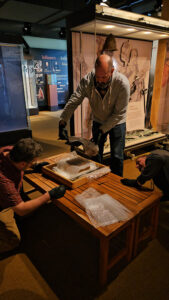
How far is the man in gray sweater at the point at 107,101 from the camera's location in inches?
83.5

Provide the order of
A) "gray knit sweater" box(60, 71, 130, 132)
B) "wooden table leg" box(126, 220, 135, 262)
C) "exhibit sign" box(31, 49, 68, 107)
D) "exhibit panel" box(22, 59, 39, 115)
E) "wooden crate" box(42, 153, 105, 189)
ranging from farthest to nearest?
1. "exhibit sign" box(31, 49, 68, 107)
2. "exhibit panel" box(22, 59, 39, 115)
3. "gray knit sweater" box(60, 71, 130, 132)
4. "wooden crate" box(42, 153, 105, 189)
5. "wooden table leg" box(126, 220, 135, 262)

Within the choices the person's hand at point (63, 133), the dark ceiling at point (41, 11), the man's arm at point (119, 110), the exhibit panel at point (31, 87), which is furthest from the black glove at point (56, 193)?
the exhibit panel at point (31, 87)

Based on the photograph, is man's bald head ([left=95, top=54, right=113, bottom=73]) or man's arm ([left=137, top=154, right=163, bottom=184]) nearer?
man's arm ([left=137, top=154, right=163, bottom=184])

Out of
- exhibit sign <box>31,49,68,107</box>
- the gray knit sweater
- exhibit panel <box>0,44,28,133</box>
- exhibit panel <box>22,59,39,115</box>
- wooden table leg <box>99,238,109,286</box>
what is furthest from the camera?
exhibit sign <box>31,49,68,107</box>

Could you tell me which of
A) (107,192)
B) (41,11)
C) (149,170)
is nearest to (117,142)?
(149,170)

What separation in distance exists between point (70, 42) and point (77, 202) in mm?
2226

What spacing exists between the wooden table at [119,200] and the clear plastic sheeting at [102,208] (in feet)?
0.11

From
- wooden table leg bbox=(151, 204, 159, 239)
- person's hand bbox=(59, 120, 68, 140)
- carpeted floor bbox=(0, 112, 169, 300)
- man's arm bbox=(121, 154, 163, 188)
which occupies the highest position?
person's hand bbox=(59, 120, 68, 140)

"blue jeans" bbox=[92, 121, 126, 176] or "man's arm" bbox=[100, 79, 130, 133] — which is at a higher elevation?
"man's arm" bbox=[100, 79, 130, 133]

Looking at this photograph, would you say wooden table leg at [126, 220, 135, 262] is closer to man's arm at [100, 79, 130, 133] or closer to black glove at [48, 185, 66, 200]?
black glove at [48, 185, 66, 200]

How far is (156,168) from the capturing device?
5.91ft

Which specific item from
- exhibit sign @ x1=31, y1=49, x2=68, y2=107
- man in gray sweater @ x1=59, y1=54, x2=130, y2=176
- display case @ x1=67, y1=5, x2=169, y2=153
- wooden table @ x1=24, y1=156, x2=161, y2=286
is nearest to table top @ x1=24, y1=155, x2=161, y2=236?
wooden table @ x1=24, y1=156, x2=161, y2=286

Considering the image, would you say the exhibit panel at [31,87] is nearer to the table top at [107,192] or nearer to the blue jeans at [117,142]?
the blue jeans at [117,142]

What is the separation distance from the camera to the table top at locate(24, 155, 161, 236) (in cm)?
138
